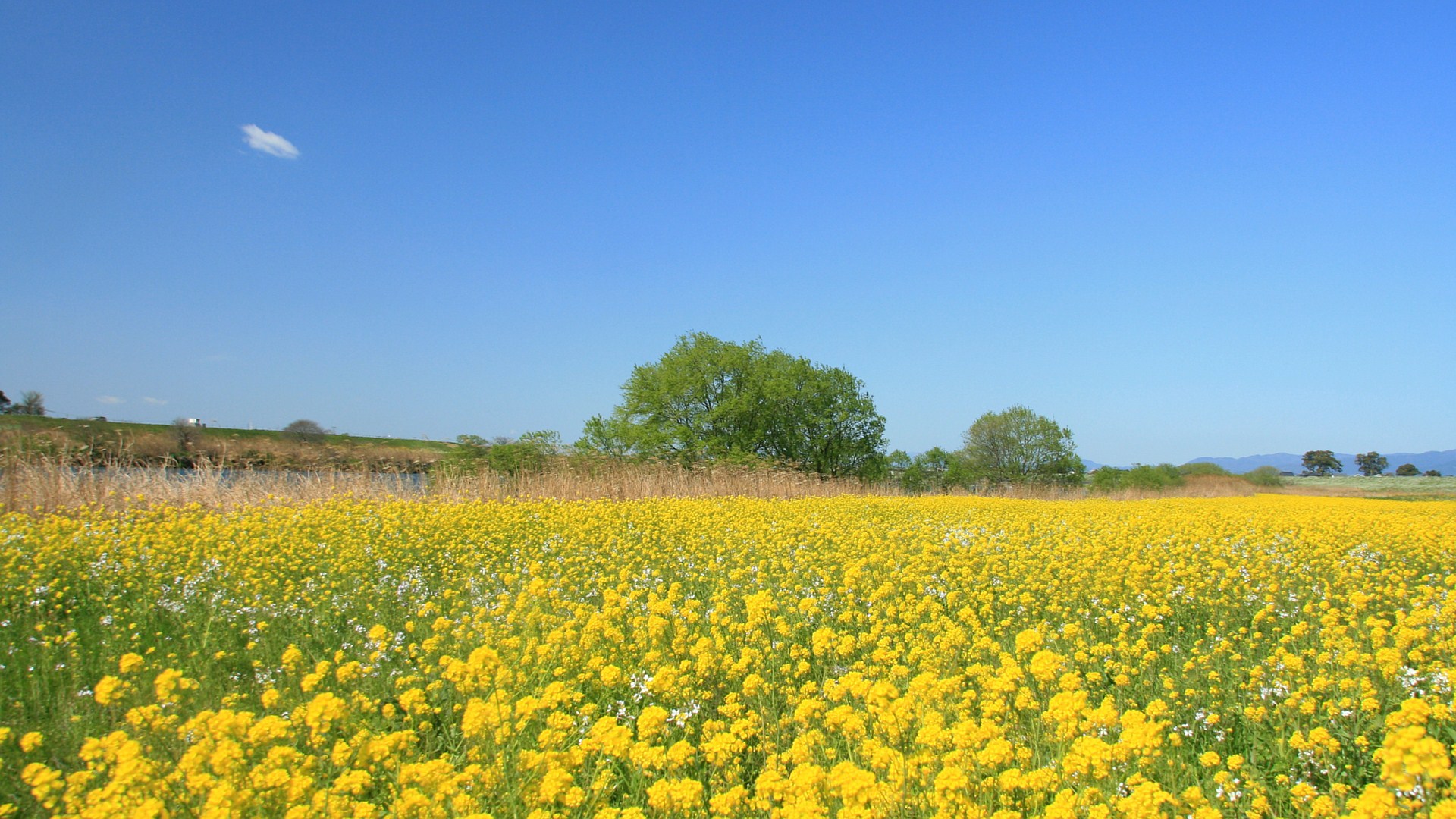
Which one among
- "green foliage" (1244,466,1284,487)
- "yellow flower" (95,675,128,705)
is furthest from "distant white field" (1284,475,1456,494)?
"yellow flower" (95,675,128,705)

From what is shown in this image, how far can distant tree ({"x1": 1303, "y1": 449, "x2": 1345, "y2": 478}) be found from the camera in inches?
2764

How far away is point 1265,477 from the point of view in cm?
4491

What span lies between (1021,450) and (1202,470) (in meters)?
9.51

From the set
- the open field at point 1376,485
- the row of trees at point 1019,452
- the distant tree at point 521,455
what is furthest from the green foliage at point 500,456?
the open field at point 1376,485

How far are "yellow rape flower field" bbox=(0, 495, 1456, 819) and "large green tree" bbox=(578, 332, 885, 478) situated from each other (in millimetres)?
27254

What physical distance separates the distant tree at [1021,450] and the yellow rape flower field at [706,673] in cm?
3756

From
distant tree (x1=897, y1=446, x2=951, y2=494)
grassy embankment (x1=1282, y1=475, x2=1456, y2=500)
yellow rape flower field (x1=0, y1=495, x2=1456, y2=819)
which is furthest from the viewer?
grassy embankment (x1=1282, y1=475, x2=1456, y2=500)

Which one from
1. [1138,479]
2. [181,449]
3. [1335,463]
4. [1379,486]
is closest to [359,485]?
[181,449]

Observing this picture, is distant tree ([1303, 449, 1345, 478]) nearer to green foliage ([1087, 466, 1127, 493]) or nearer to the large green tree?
green foliage ([1087, 466, 1127, 493])

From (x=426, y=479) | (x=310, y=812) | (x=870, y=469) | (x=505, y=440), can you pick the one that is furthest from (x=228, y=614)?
(x=870, y=469)

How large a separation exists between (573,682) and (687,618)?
1.28m

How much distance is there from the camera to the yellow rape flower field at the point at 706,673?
266cm

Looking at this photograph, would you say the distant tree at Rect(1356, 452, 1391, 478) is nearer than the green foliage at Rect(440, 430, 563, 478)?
No

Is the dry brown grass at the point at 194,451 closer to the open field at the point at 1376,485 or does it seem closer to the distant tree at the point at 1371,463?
the open field at the point at 1376,485
